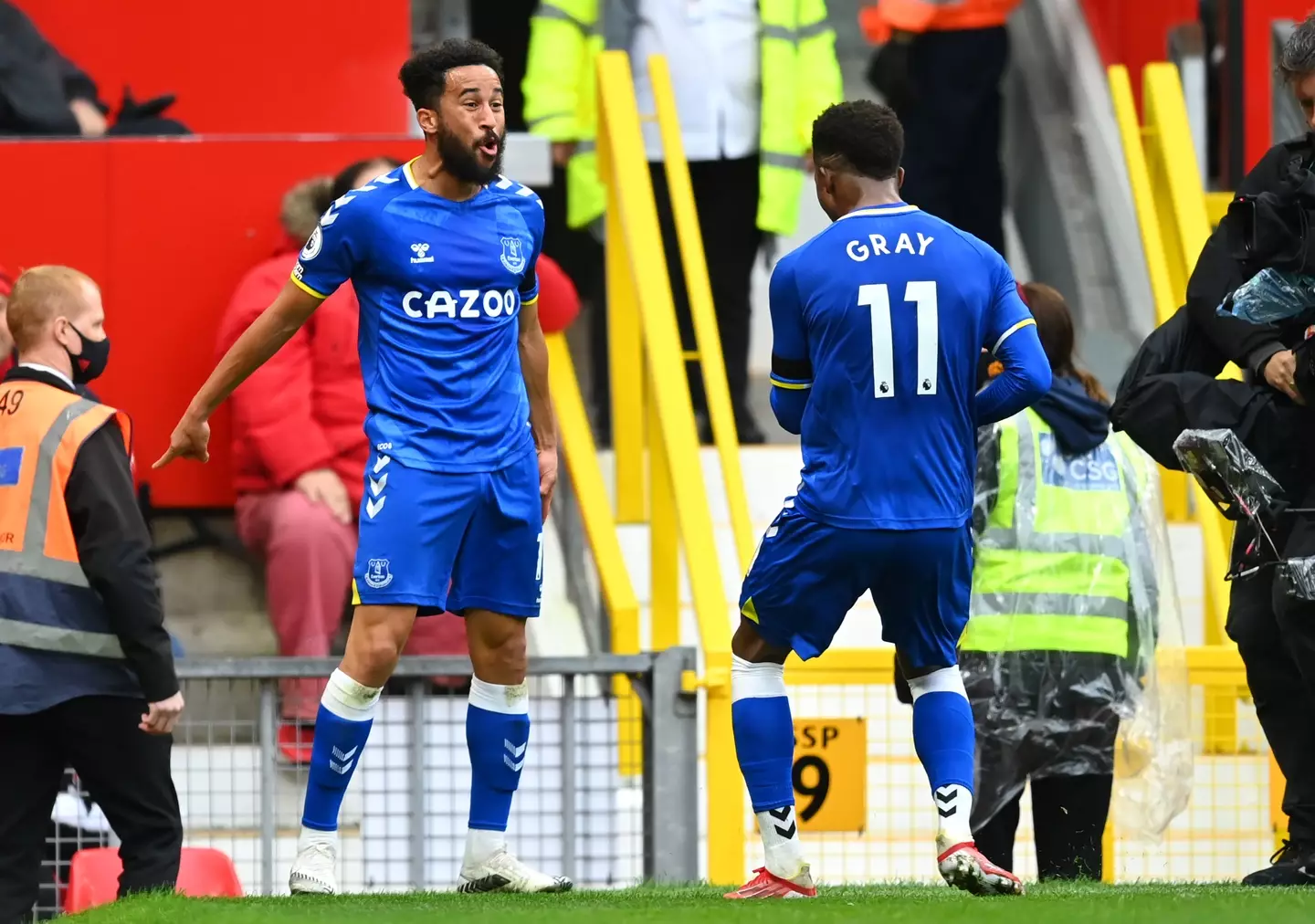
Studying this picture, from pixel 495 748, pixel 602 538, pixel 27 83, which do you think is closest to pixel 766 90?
pixel 602 538

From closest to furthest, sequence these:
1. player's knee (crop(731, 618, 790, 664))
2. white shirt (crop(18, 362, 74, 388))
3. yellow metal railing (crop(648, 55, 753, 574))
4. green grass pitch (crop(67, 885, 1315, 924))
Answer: green grass pitch (crop(67, 885, 1315, 924))
player's knee (crop(731, 618, 790, 664))
white shirt (crop(18, 362, 74, 388))
yellow metal railing (crop(648, 55, 753, 574))

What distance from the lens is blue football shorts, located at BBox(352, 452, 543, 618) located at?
603 cm

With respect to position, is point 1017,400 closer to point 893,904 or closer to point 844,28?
point 893,904

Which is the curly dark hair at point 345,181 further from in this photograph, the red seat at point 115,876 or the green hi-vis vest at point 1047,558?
the green hi-vis vest at point 1047,558

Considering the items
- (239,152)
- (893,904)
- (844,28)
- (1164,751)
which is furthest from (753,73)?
(893,904)

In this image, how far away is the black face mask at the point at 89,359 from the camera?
680 cm

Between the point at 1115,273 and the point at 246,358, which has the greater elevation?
the point at 1115,273

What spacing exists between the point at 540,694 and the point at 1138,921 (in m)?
3.13

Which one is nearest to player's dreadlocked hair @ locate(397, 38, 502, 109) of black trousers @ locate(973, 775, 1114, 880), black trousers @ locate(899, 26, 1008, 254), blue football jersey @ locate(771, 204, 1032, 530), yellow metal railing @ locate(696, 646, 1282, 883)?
blue football jersey @ locate(771, 204, 1032, 530)

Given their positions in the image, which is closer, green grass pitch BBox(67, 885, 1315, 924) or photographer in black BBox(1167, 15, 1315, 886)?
green grass pitch BBox(67, 885, 1315, 924)

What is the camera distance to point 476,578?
20.2 ft

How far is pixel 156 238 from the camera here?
9.35 meters

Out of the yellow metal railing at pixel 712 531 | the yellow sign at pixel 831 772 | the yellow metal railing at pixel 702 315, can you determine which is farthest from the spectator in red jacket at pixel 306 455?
the yellow sign at pixel 831 772

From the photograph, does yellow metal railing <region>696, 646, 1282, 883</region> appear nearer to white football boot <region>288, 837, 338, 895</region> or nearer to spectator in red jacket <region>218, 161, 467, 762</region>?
spectator in red jacket <region>218, 161, 467, 762</region>
